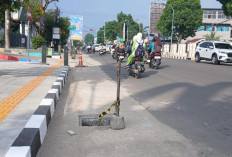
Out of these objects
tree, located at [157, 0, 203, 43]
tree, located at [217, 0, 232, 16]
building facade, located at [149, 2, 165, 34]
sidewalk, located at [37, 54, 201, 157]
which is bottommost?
sidewalk, located at [37, 54, 201, 157]

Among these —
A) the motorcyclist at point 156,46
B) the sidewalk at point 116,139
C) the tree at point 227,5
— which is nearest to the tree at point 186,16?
the tree at point 227,5

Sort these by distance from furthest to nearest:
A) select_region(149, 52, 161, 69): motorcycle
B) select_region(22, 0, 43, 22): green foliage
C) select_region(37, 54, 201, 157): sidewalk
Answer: select_region(22, 0, 43, 22): green foliage, select_region(149, 52, 161, 69): motorcycle, select_region(37, 54, 201, 157): sidewalk

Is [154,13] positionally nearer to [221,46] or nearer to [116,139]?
[221,46]

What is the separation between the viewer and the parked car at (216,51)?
20559 millimetres

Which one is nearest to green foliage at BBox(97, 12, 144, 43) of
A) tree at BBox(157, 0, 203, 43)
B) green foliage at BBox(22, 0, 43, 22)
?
tree at BBox(157, 0, 203, 43)

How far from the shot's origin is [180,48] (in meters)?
52.9

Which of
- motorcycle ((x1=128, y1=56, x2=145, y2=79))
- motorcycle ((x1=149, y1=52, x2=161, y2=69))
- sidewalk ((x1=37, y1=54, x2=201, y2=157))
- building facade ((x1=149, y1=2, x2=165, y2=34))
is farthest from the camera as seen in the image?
building facade ((x1=149, y1=2, x2=165, y2=34))

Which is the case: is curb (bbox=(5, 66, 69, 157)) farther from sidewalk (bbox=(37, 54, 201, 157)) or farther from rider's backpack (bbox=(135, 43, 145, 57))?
rider's backpack (bbox=(135, 43, 145, 57))

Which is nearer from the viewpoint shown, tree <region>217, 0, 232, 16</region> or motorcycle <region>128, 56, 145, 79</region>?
motorcycle <region>128, 56, 145, 79</region>

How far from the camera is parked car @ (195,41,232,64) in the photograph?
2056 centimetres

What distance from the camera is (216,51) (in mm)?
20984

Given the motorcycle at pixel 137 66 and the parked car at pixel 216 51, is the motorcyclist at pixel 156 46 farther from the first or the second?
the parked car at pixel 216 51

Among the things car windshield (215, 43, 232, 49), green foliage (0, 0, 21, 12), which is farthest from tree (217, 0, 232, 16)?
green foliage (0, 0, 21, 12)

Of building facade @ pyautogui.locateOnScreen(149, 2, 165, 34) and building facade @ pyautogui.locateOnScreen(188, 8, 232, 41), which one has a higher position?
building facade @ pyautogui.locateOnScreen(149, 2, 165, 34)
